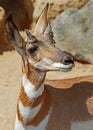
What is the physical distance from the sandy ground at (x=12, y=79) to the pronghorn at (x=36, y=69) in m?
0.56

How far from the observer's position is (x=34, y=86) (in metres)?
5.16

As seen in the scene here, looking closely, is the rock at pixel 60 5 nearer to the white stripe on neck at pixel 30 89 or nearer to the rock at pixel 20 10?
the rock at pixel 20 10

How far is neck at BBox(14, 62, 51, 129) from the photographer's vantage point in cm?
514

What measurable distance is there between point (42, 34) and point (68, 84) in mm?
829

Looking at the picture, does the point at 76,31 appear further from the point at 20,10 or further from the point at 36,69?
the point at 36,69

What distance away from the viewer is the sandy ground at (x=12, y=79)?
20.5 ft

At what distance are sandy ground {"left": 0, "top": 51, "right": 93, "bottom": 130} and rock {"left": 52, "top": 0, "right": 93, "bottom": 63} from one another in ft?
0.89

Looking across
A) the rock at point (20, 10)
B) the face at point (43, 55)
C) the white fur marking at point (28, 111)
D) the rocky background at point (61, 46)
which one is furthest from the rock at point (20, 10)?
the face at point (43, 55)

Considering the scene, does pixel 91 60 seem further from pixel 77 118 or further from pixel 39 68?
pixel 39 68

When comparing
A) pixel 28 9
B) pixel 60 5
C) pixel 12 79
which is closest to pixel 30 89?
pixel 12 79

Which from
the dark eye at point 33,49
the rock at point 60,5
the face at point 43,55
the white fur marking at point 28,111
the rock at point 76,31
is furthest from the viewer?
the rock at point 60,5

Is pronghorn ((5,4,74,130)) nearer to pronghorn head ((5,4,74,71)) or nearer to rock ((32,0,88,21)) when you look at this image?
pronghorn head ((5,4,74,71))

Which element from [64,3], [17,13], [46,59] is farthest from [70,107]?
[17,13]

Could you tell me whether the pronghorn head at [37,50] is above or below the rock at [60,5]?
above
